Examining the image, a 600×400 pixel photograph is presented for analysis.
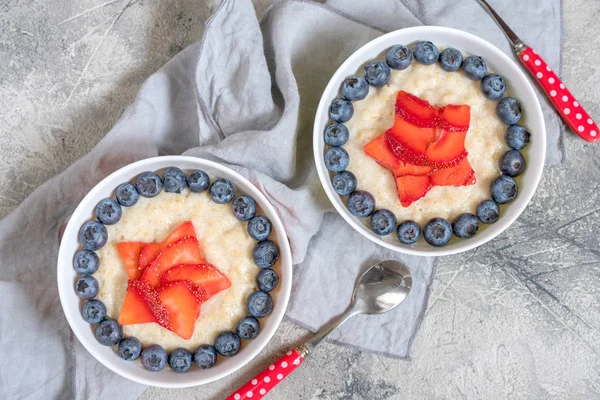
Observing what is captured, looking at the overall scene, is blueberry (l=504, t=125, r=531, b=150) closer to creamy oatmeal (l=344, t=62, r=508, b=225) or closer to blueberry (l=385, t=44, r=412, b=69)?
creamy oatmeal (l=344, t=62, r=508, b=225)

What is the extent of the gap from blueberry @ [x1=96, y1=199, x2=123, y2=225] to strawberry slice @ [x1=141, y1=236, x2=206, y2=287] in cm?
16

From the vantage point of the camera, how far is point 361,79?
1902mm

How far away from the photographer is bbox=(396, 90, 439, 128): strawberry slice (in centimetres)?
181

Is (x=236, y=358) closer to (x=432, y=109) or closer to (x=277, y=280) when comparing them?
→ (x=277, y=280)

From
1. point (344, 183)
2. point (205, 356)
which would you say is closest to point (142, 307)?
point (205, 356)

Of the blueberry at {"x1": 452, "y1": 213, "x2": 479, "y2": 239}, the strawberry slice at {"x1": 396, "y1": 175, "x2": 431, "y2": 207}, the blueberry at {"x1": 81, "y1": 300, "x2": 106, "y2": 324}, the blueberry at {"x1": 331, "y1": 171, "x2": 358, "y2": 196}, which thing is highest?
the strawberry slice at {"x1": 396, "y1": 175, "x2": 431, "y2": 207}

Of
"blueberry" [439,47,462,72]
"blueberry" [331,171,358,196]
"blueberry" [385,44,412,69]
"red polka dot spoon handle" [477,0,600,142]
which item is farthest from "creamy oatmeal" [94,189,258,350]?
"red polka dot spoon handle" [477,0,600,142]

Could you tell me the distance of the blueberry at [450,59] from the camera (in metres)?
1.90

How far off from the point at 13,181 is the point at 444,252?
1.32 meters

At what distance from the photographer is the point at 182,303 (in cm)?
180

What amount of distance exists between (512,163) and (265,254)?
70 cm

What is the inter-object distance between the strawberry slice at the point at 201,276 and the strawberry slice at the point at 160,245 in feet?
0.21

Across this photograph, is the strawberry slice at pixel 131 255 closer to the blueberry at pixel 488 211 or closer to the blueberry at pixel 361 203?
the blueberry at pixel 361 203

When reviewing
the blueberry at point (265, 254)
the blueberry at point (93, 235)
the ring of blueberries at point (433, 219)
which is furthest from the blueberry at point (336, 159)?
the blueberry at point (93, 235)
